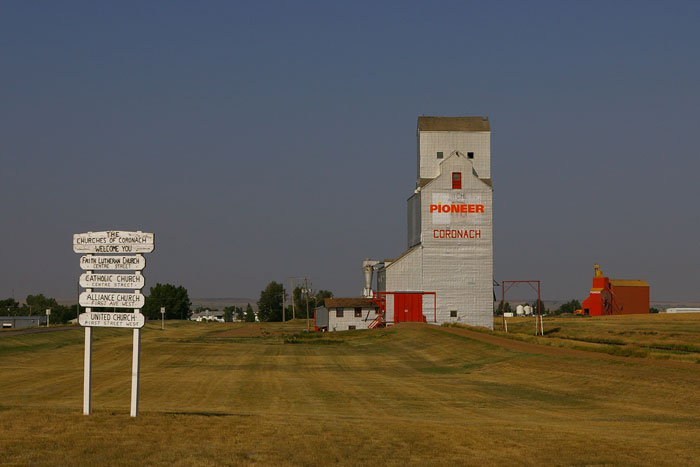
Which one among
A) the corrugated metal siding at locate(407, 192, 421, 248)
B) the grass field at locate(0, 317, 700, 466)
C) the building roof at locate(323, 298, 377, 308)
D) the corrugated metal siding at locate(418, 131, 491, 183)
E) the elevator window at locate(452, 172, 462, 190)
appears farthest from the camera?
the building roof at locate(323, 298, 377, 308)

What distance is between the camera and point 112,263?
19266 mm

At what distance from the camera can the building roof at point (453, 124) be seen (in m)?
88.4

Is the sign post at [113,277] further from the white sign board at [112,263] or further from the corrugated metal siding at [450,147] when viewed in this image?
the corrugated metal siding at [450,147]

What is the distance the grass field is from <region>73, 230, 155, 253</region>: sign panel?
3.88m

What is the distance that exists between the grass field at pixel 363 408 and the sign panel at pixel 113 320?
211cm

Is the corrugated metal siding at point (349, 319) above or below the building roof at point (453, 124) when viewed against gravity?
below

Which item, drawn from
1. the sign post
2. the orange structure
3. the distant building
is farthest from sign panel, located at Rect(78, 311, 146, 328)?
the distant building

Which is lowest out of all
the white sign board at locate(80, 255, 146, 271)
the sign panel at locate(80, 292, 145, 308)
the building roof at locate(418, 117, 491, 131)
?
the sign panel at locate(80, 292, 145, 308)

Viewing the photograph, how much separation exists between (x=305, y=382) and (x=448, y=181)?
4962 centimetres

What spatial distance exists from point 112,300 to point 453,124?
73003 millimetres

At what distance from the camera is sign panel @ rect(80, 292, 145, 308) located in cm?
1914

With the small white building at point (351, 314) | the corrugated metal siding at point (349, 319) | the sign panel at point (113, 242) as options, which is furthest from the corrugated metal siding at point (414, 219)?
the sign panel at point (113, 242)

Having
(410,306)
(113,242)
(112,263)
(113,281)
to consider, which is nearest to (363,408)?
(113,281)

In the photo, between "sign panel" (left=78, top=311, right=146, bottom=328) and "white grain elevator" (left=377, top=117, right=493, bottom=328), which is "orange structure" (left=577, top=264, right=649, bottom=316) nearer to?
"white grain elevator" (left=377, top=117, right=493, bottom=328)
